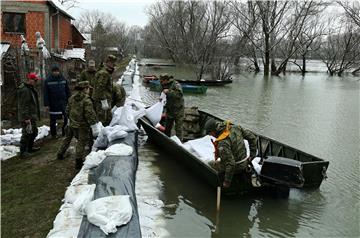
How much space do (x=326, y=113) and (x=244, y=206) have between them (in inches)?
540

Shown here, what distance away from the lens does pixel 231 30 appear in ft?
142

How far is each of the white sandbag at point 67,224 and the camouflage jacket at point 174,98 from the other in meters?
4.98

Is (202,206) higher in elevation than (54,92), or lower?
lower

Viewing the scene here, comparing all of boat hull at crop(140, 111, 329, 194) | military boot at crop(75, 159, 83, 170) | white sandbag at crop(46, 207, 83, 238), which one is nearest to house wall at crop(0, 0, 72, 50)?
military boot at crop(75, 159, 83, 170)

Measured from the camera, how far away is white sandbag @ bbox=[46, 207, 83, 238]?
4883 millimetres

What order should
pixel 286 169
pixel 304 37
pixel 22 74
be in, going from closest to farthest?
pixel 286 169 → pixel 22 74 → pixel 304 37

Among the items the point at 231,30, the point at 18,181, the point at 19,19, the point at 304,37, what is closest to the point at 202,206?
the point at 18,181

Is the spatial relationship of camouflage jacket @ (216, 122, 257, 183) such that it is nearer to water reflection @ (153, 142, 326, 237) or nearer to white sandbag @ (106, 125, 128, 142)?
water reflection @ (153, 142, 326, 237)

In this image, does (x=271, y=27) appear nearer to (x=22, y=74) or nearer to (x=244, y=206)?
(x=22, y=74)

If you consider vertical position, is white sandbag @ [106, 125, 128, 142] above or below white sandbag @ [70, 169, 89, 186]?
above

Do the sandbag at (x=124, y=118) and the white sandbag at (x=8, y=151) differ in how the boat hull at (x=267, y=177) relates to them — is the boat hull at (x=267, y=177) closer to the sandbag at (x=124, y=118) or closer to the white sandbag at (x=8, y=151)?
the sandbag at (x=124, y=118)

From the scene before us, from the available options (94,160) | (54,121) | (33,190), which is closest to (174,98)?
(54,121)

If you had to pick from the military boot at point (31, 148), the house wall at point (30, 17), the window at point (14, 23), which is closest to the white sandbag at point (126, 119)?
the military boot at point (31, 148)

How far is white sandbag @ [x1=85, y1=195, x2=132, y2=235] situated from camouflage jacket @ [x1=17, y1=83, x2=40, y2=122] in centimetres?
430
